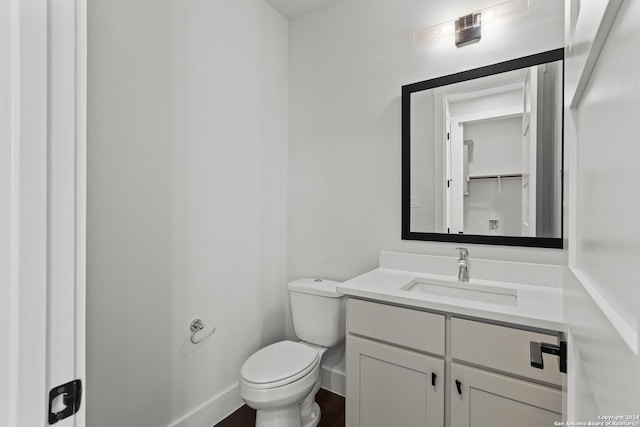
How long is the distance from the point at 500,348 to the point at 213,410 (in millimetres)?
1498

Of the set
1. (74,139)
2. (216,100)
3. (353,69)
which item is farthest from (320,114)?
(74,139)

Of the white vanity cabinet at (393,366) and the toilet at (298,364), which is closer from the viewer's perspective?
the white vanity cabinet at (393,366)

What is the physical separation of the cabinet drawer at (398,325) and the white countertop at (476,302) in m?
→ 0.04

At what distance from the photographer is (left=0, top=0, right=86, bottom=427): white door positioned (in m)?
0.48

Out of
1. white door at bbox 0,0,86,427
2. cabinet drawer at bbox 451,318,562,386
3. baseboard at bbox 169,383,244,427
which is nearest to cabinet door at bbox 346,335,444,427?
cabinet drawer at bbox 451,318,562,386

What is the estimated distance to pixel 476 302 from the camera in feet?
3.91

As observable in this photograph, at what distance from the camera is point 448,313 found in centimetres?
121

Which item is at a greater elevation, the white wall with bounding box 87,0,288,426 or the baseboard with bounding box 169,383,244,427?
the white wall with bounding box 87,0,288,426

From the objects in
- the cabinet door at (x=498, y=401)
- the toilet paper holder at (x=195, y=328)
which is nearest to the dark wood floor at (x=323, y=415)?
the toilet paper holder at (x=195, y=328)

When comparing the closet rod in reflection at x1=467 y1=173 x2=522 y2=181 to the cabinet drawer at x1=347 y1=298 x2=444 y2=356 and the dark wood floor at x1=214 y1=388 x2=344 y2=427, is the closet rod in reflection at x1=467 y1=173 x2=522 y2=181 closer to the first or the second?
the cabinet drawer at x1=347 y1=298 x2=444 y2=356

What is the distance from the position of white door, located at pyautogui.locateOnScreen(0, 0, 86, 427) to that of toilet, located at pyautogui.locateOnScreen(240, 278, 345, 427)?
38.7 inches

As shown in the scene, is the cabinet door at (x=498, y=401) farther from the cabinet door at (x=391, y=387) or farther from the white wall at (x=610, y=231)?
the white wall at (x=610, y=231)

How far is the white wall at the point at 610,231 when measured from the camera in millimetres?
230

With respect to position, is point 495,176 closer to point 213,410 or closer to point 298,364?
point 298,364
